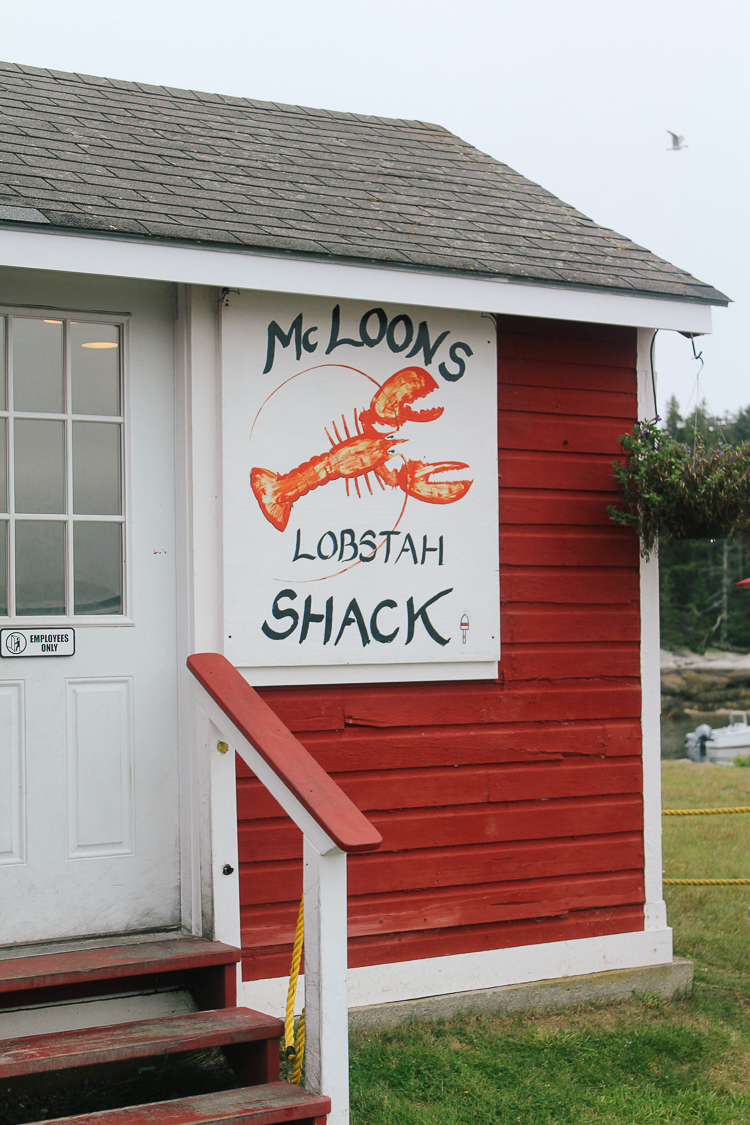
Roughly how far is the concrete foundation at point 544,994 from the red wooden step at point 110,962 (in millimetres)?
787

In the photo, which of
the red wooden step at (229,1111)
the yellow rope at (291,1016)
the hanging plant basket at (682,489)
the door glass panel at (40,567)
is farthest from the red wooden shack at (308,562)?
the red wooden step at (229,1111)

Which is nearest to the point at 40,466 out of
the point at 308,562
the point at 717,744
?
the point at 308,562

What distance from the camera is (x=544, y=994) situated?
409cm

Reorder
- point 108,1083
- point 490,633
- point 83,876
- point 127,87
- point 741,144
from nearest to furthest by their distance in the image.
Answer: point 108,1083 → point 83,876 → point 490,633 → point 127,87 → point 741,144

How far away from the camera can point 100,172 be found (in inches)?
146

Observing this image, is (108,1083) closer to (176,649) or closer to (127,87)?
(176,649)

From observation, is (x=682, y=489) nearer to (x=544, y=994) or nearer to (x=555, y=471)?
(x=555, y=471)

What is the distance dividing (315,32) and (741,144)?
30.5 meters

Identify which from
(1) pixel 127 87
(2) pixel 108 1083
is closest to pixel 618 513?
(2) pixel 108 1083

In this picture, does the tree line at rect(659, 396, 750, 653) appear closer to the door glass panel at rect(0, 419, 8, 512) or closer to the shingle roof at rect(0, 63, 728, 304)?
the shingle roof at rect(0, 63, 728, 304)

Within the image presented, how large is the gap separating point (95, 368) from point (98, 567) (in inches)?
28.6

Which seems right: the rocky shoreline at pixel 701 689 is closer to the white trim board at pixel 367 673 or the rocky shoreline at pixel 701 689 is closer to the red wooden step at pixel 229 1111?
the white trim board at pixel 367 673

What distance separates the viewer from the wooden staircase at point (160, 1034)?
8.62 feet

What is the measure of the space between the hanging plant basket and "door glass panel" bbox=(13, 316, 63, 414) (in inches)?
89.8
